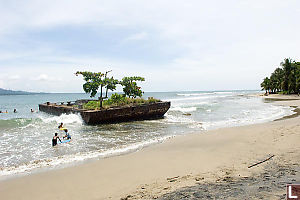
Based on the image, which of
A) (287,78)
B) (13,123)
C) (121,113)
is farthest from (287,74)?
(13,123)

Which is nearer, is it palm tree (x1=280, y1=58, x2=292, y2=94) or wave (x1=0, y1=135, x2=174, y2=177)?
wave (x1=0, y1=135, x2=174, y2=177)

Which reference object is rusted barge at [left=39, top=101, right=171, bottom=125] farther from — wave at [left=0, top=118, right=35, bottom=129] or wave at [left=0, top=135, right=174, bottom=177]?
wave at [left=0, top=135, right=174, bottom=177]

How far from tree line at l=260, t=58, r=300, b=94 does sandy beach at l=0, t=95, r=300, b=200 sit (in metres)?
58.3

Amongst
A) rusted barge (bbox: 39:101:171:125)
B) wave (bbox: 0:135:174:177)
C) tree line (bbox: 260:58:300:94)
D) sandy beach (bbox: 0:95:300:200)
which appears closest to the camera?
sandy beach (bbox: 0:95:300:200)

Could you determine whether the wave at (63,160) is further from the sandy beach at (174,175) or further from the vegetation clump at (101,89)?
the vegetation clump at (101,89)

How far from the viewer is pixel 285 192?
3.76 m

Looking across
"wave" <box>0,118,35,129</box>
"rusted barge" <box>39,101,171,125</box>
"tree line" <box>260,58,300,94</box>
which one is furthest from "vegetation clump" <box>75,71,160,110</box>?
"tree line" <box>260,58,300,94</box>

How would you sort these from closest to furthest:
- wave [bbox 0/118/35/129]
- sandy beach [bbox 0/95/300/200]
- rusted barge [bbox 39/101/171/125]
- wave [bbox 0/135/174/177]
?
sandy beach [bbox 0/95/300/200] → wave [bbox 0/135/174/177] → rusted barge [bbox 39/101/171/125] → wave [bbox 0/118/35/129]

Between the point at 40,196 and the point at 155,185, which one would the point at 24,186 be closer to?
the point at 40,196

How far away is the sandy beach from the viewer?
183 inches

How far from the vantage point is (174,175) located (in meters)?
5.97

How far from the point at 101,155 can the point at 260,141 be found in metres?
7.00

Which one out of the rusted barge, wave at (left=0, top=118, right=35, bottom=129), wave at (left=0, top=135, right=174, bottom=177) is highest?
the rusted barge

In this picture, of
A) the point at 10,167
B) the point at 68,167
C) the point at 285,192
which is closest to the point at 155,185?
the point at 285,192
